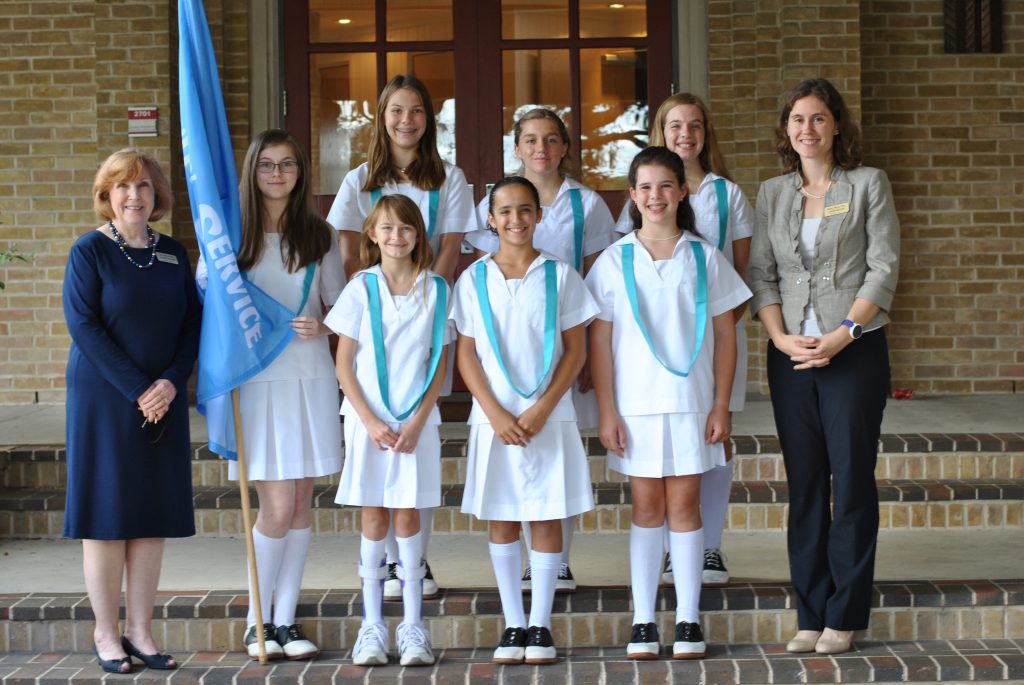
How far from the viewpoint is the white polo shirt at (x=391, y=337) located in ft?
13.4

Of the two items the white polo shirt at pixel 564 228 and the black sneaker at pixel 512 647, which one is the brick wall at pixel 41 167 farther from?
the black sneaker at pixel 512 647

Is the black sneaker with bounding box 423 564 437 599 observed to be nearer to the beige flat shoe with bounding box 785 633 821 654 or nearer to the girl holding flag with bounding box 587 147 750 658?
the girl holding flag with bounding box 587 147 750 658

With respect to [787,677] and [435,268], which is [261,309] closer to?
[435,268]

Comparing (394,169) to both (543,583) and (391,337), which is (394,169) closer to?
(391,337)

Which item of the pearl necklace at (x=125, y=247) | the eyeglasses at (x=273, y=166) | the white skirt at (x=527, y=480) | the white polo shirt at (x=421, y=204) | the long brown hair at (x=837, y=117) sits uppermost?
the long brown hair at (x=837, y=117)

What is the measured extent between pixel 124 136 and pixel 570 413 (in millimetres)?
4188

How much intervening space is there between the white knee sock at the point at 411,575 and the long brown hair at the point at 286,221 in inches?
37.2

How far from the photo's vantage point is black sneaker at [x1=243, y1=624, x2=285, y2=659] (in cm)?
413

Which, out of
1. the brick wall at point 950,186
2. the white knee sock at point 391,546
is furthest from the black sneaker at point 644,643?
the brick wall at point 950,186

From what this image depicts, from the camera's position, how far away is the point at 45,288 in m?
7.63

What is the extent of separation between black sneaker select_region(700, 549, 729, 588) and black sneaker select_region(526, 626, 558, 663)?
0.69 m

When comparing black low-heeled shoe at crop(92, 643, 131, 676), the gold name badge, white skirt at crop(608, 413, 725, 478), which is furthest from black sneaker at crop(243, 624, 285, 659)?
the gold name badge

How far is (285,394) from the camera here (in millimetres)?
4137

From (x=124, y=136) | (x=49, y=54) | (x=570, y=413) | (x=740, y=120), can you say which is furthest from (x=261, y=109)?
(x=570, y=413)
